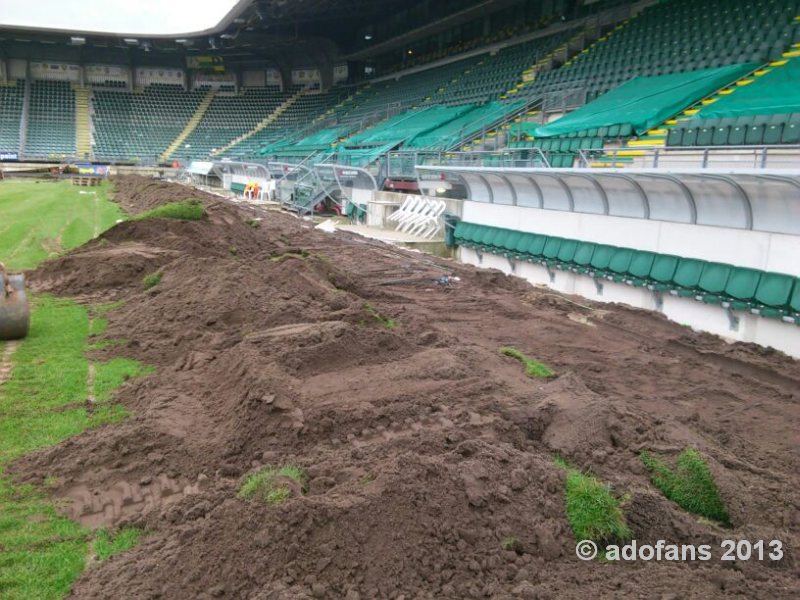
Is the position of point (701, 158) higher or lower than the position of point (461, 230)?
higher

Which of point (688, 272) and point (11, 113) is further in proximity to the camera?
point (11, 113)

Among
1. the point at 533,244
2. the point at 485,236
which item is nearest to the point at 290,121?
the point at 485,236

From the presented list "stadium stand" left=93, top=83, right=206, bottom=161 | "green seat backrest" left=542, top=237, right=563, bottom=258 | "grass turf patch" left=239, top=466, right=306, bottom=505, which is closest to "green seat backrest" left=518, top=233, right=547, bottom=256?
"green seat backrest" left=542, top=237, right=563, bottom=258

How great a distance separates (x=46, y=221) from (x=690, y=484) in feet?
69.8

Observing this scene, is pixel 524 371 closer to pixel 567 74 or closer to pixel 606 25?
pixel 567 74

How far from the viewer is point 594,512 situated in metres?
4.05

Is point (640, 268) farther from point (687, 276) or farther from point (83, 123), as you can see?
point (83, 123)

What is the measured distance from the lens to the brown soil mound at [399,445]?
352 cm

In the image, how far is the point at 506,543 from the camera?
3.74 metres

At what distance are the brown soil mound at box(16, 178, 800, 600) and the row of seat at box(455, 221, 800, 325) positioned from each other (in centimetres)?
78

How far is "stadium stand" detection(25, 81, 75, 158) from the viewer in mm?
53219

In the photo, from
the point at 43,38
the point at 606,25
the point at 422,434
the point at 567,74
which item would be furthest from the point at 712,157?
the point at 43,38

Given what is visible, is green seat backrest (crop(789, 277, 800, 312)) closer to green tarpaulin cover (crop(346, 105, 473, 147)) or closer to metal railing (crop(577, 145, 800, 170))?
metal railing (crop(577, 145, 800, 170))

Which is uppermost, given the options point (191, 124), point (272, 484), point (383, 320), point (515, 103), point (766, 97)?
point (515, 103)
